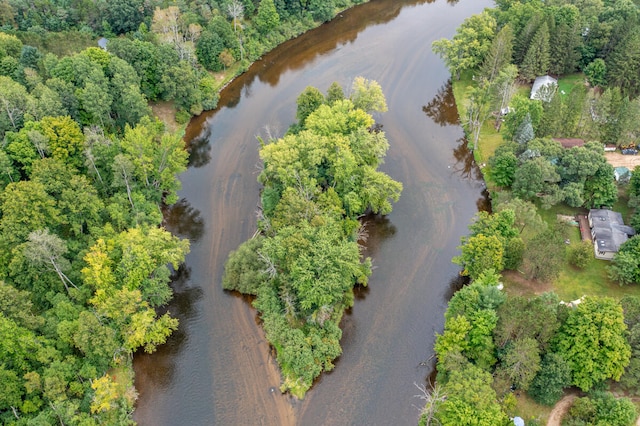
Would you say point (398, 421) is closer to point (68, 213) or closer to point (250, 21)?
point (68, 213)

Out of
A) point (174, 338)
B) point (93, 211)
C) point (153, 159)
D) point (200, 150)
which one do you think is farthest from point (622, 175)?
point (93, 211)

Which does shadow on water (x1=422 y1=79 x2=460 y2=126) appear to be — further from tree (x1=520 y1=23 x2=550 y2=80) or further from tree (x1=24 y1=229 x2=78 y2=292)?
tree (x1=24 y1=229 x2=78 y2=292)

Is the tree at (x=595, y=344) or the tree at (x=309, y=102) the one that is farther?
the tree at (x=309, y=102)

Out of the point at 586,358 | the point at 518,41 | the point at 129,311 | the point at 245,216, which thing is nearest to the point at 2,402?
the point at 129,311

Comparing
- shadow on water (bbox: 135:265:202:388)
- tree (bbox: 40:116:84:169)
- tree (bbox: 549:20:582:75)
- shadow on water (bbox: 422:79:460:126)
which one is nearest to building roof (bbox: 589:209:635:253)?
shadow on water (bbox: 422:79:460:126)

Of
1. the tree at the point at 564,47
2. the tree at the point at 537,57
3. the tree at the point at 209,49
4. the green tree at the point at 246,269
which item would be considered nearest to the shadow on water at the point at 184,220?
the green tree at the point at 246,269

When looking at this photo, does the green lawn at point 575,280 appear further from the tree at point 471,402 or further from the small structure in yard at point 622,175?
the tree at point 471,402
